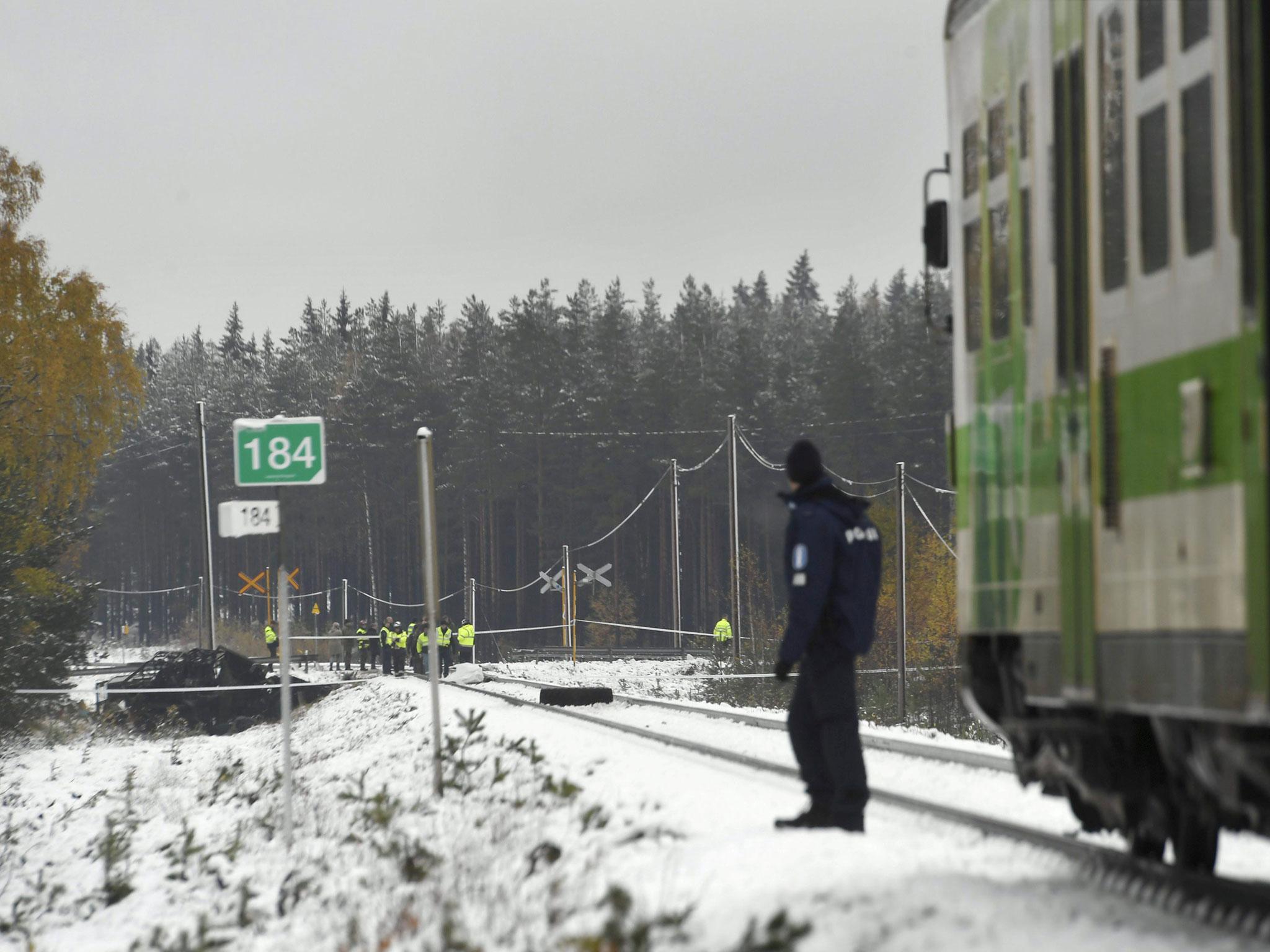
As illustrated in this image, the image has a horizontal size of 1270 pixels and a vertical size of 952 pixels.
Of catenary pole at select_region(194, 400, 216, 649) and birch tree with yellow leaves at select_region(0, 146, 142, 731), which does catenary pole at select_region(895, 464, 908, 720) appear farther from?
catenary pole at select_region(194, 400, 216, 649)

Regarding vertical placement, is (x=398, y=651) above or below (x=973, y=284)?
below

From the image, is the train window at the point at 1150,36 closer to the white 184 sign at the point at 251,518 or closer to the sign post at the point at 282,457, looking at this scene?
the sign post at the point at 282,457

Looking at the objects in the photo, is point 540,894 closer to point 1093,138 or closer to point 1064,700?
point 1064,700

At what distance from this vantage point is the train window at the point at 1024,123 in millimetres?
6754

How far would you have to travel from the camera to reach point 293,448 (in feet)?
39.0

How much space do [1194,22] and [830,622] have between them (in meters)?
3.59

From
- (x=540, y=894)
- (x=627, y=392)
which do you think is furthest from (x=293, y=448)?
(x=627, y=392)

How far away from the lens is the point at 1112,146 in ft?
18.9

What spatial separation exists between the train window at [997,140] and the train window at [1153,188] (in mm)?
1689

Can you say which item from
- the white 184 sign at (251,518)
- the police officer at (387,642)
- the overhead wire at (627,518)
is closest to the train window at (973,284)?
the white 184 sign at (251,518)

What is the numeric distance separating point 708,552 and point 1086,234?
82.9 metres

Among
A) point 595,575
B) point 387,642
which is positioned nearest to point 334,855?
point 387,642

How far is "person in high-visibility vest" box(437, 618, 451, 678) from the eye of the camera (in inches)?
1507

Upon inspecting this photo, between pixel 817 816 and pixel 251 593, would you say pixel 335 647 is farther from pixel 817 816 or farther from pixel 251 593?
pixel 817 816
